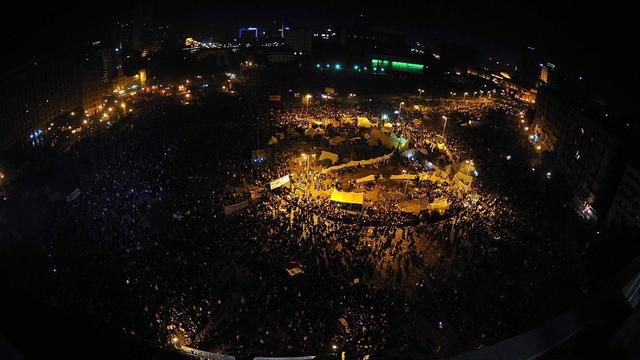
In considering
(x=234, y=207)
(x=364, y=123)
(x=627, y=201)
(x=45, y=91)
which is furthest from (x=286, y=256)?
(x=45, y=91)

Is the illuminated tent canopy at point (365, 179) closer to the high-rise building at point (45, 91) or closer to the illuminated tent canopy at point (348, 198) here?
the illuminated tent canopy at point (348, 198)

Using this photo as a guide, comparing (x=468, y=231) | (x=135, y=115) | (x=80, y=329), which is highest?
(x=80, y=329)

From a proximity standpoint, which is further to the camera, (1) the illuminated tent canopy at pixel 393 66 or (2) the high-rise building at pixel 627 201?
(1) the illuminated tent canopy at pixel 393 66

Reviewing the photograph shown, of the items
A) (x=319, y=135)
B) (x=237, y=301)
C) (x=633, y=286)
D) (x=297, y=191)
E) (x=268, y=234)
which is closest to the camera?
(x=633, y=286)

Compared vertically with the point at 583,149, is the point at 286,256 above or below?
below

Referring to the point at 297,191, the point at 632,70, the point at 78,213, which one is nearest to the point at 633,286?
the point at 297,191

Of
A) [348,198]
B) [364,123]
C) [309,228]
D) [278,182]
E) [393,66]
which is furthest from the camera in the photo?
[393,66]

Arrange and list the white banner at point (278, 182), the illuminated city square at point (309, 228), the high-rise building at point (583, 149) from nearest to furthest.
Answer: the illuminated city square at point (309, 228)
the white banner at point (278, 182)
the high-rise building at point (583, 149)

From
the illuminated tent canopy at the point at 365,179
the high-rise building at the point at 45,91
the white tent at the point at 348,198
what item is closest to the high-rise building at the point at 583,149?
the illuminated tent canopy at the point at 365,179

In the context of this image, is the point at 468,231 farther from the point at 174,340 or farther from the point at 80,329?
the point at 80,329

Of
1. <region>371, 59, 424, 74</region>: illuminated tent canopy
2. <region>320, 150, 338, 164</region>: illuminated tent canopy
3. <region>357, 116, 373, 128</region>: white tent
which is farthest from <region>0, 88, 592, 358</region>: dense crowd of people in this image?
<region>371, 59, 424, 74</region>: illuminated tent canopy

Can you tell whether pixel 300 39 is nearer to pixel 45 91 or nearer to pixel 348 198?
pixel 45 91
